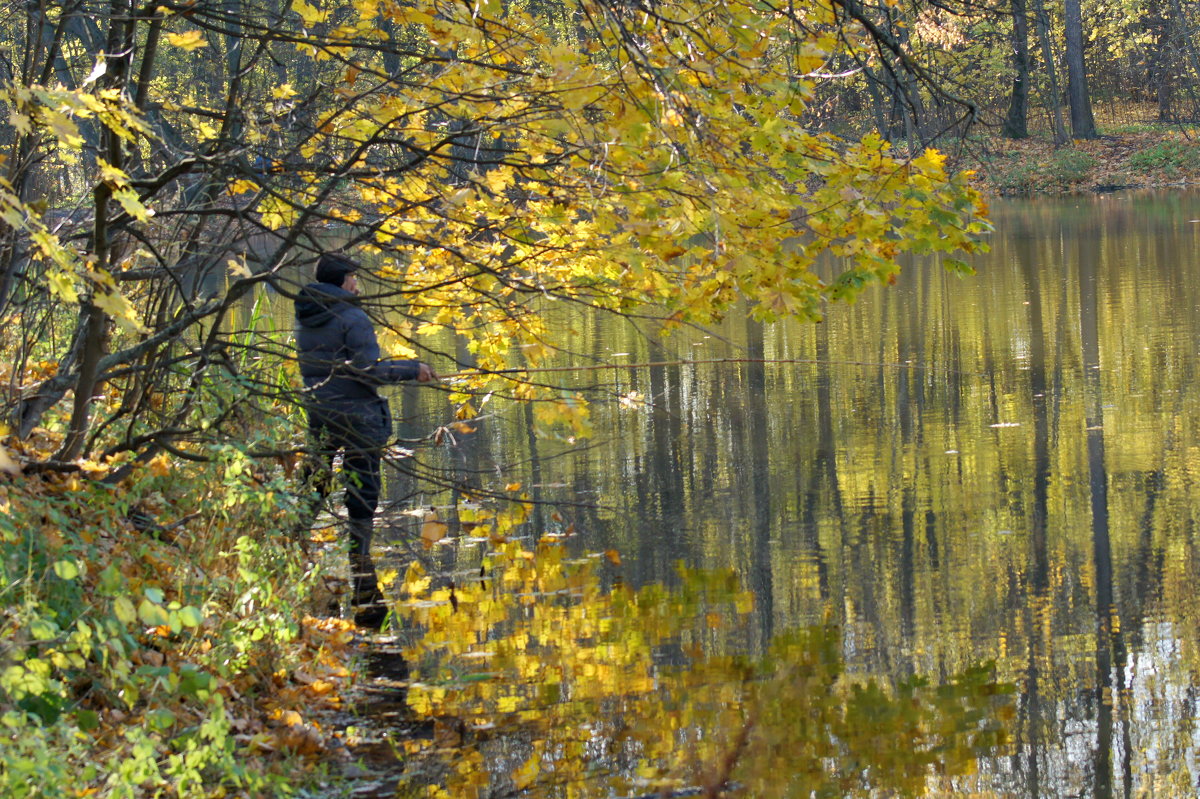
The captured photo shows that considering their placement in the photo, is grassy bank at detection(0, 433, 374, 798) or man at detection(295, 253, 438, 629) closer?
grassy bank at detection(0, 433, 374, 798)

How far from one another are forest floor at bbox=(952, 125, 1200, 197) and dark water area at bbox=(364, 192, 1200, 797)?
27932mm

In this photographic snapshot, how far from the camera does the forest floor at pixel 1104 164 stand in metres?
40.5

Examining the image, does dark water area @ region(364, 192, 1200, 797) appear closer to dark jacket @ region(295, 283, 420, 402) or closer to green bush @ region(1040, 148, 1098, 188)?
dark jacket @ region(295, 283, 420, 402)

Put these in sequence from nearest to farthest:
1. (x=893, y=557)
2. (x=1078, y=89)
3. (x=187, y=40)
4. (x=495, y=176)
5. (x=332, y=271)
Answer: (x=187, y=40)
(x=495, y=176)
(x=893, y=557)
(x=332, y=271)
(x=1078, y=89)

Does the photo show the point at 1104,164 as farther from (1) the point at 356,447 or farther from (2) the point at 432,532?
(1) the point at 356,447

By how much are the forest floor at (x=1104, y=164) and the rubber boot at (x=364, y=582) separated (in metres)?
33.8

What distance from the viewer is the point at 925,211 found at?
614 centimetres

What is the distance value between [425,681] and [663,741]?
117cm

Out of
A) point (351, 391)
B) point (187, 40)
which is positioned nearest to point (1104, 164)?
point (351, 391)

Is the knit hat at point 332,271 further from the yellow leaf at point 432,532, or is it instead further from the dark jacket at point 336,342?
the yellow leaf at point 432,532

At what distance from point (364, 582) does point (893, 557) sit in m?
2.55

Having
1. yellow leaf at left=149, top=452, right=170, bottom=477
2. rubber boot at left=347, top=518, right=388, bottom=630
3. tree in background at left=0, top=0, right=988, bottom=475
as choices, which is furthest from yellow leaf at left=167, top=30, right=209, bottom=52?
rubber boot at left=347, top=518, right=388, bottom=630

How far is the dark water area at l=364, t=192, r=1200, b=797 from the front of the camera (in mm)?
4641

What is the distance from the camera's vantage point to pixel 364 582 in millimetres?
7156
